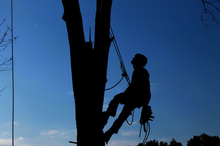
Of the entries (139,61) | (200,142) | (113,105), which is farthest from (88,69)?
(200,142)

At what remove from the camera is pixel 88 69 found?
246 centimetres

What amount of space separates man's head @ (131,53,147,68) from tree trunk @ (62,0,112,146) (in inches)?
48.7

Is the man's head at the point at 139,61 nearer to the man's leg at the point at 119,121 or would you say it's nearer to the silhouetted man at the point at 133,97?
the silhouetted man at the point at 133,97

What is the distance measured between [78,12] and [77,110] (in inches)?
47.4

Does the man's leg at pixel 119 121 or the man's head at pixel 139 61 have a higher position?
the man's head at pixel 139 61

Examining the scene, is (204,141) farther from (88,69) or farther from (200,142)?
(88,69)

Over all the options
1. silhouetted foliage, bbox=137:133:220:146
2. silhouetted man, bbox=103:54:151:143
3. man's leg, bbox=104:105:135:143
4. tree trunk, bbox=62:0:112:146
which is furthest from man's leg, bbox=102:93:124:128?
silhouetted foliage, bbox=137:133:220:146

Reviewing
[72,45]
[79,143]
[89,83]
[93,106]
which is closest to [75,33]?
[72,45]

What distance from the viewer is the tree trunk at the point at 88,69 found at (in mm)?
2279

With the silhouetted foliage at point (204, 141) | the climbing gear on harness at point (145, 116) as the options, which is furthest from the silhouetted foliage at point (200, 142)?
the climbing gear on harness at point (145, 116)

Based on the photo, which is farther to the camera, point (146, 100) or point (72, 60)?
A: point (146, 100)

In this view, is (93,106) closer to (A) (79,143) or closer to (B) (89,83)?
(B) (89,83)

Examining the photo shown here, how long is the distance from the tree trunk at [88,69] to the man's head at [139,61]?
4.06 ft

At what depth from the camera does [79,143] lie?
7.35ft
